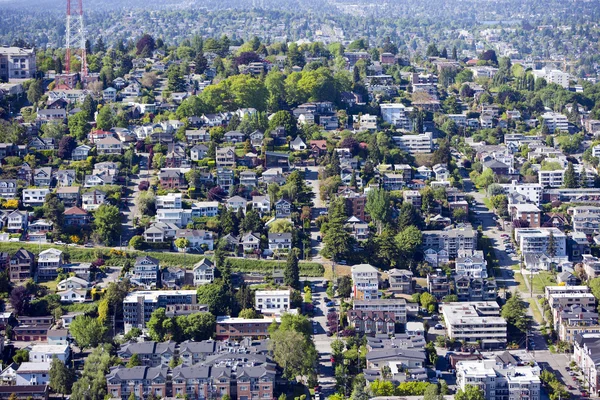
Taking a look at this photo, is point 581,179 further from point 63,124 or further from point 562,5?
point 562,5

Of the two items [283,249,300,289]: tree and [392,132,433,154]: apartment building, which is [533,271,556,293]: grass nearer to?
[283,249,300,289]: tree

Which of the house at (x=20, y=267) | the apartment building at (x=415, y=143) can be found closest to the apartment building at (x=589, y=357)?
the house at (x=20, y=267)

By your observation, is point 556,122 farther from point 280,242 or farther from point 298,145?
point 280,242

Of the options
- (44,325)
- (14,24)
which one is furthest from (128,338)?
(14,24)

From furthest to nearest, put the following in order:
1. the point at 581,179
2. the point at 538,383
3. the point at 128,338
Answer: the point at 581,179, the point at 128,338, the point at 538,383

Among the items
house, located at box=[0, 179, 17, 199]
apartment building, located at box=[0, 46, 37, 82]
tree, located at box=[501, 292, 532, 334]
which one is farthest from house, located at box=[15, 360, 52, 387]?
apartment building, located at box=[0, 46, 37, 82]

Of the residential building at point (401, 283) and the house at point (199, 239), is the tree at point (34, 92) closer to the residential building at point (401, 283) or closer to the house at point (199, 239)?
the house at point (199, 239)
